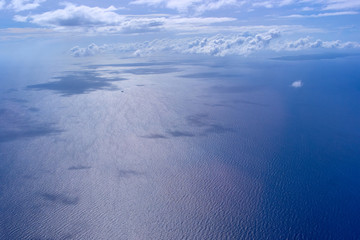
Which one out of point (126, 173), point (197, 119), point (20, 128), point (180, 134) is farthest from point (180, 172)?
point (20, 128)

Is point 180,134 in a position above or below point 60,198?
above

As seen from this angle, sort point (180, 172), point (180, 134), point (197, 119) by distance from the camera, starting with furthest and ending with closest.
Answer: point (197, 119) < point (180, 134) < point (180, 172)


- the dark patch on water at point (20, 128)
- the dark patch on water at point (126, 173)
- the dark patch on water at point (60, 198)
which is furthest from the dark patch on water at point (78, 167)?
the dark patch on water at point (20, 128)

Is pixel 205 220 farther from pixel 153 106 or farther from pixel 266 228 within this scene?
pixel 153 106

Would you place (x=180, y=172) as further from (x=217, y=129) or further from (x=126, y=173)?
(x=217, y=129)

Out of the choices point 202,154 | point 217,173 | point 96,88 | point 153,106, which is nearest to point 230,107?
point 153,106

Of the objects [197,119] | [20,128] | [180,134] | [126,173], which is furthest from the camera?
[197,119]

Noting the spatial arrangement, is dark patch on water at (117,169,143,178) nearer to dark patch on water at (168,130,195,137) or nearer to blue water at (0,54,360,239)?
blue water at (0,54,360,239)

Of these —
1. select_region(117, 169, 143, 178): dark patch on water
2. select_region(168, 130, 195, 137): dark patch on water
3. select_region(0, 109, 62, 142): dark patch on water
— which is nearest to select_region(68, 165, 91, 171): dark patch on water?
select_region(117, 169, 143, 178): dark patch on water

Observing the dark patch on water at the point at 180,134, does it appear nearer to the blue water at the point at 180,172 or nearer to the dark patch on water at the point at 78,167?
the blue water at the point at 180,172
